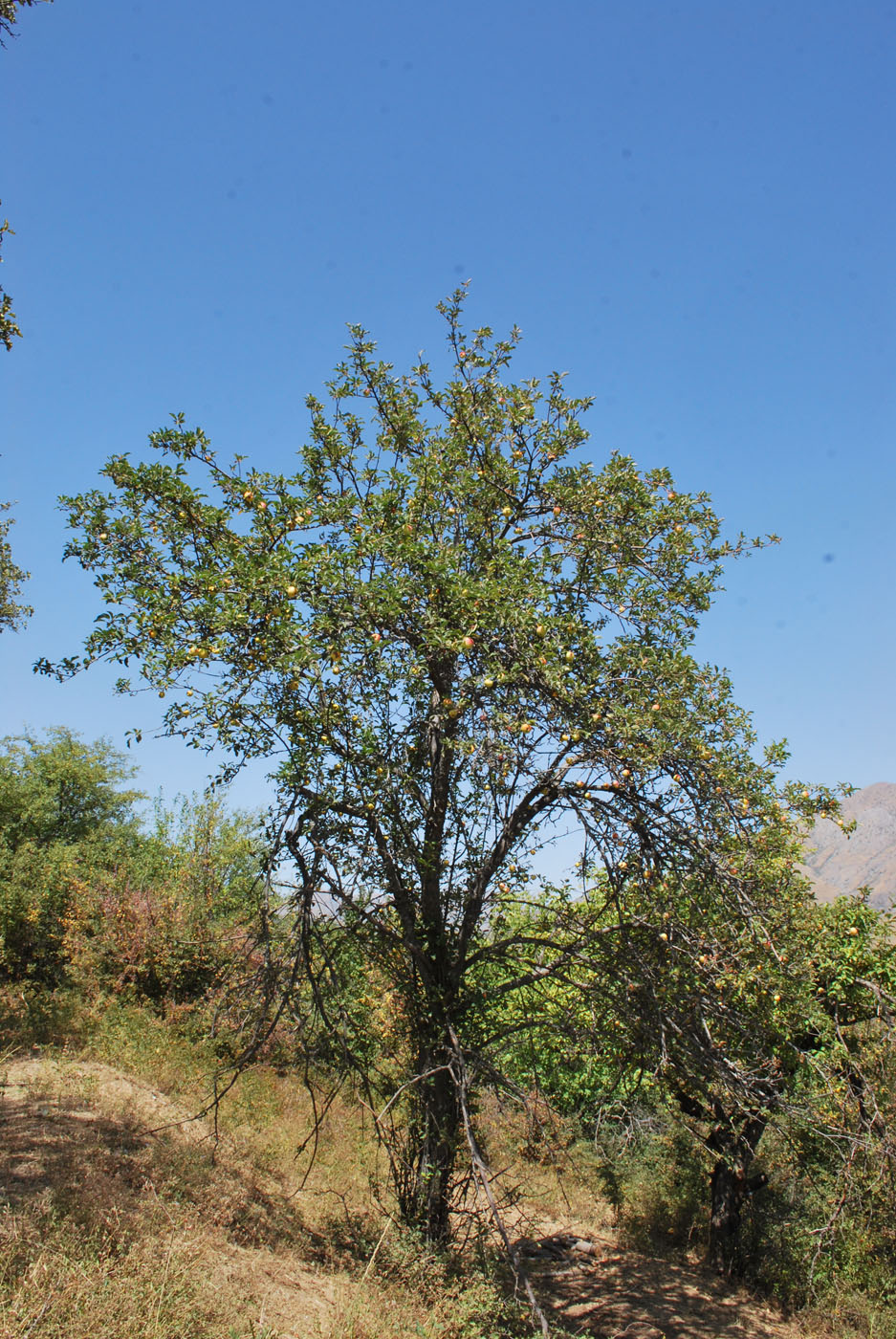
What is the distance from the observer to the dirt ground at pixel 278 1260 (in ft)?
20.2

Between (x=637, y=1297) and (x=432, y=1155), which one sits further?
(x=637, y=1297)

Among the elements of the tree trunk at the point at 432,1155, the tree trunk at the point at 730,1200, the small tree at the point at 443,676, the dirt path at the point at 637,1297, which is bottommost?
the dirt path at the point at 637,1297

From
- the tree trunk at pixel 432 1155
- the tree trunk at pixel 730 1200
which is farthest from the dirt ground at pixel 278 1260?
the tree trunk at pixel 432 1155

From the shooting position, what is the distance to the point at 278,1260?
6.91m

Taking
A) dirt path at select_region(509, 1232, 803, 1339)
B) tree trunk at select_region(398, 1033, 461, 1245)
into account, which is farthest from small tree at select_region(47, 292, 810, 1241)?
dirt path at select_region(509, 1232, 803, 1339)

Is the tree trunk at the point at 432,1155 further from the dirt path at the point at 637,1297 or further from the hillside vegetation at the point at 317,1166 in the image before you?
the dirt path at the point at 637,1297

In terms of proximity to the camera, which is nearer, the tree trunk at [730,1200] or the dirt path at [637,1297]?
the dirt path at [637,1297]

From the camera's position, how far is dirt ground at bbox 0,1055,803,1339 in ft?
20.2

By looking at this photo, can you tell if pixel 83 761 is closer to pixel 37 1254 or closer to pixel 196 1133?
pixel 196 1133

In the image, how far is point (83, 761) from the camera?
84.9 ft

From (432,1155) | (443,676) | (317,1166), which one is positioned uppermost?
(443,676)

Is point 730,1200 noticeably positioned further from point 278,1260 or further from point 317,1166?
point 278,1260

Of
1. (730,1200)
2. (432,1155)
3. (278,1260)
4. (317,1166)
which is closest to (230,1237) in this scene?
(278,1260)

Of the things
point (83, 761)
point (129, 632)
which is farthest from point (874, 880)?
point (129, 632)
